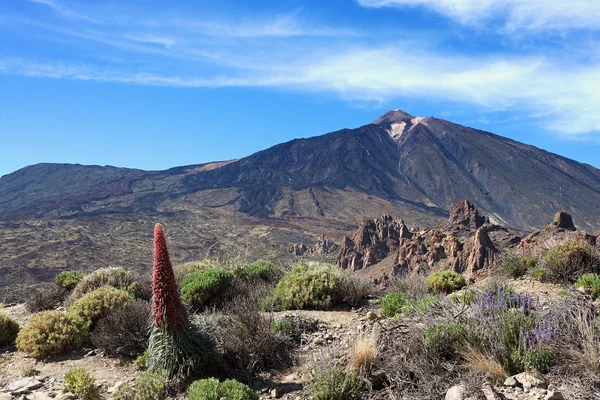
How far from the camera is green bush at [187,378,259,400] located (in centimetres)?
461

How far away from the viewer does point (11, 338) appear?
8.27 metres

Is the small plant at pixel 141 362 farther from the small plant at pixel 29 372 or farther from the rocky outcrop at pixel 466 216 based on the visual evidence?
the rocky outcrop at pixel 466 216

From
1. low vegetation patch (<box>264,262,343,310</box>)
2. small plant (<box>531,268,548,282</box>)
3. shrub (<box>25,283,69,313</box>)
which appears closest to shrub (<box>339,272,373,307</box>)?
low vegetation patch (<box>264,262,343,310</box>)

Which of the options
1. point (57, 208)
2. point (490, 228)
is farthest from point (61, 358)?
point (57, 208)

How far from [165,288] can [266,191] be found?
136 m

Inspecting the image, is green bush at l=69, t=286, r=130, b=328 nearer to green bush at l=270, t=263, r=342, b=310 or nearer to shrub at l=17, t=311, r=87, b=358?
shrub at l=17, t=311, r=87, b=358

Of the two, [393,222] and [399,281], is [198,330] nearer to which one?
[399,281]

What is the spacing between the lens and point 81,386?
5.56 metres

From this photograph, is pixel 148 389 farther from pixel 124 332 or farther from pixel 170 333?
pixel 124 332

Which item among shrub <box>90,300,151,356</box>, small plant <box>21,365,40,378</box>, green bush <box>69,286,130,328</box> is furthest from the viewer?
green bush <box>69,286,130,328</box>

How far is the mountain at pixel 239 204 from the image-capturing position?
61.9 meters

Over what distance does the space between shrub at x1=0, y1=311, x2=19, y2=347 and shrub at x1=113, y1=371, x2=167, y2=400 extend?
3.99 metres

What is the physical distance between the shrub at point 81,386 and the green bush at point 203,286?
3.38 m

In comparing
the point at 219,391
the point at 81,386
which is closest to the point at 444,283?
the point at 219,391
